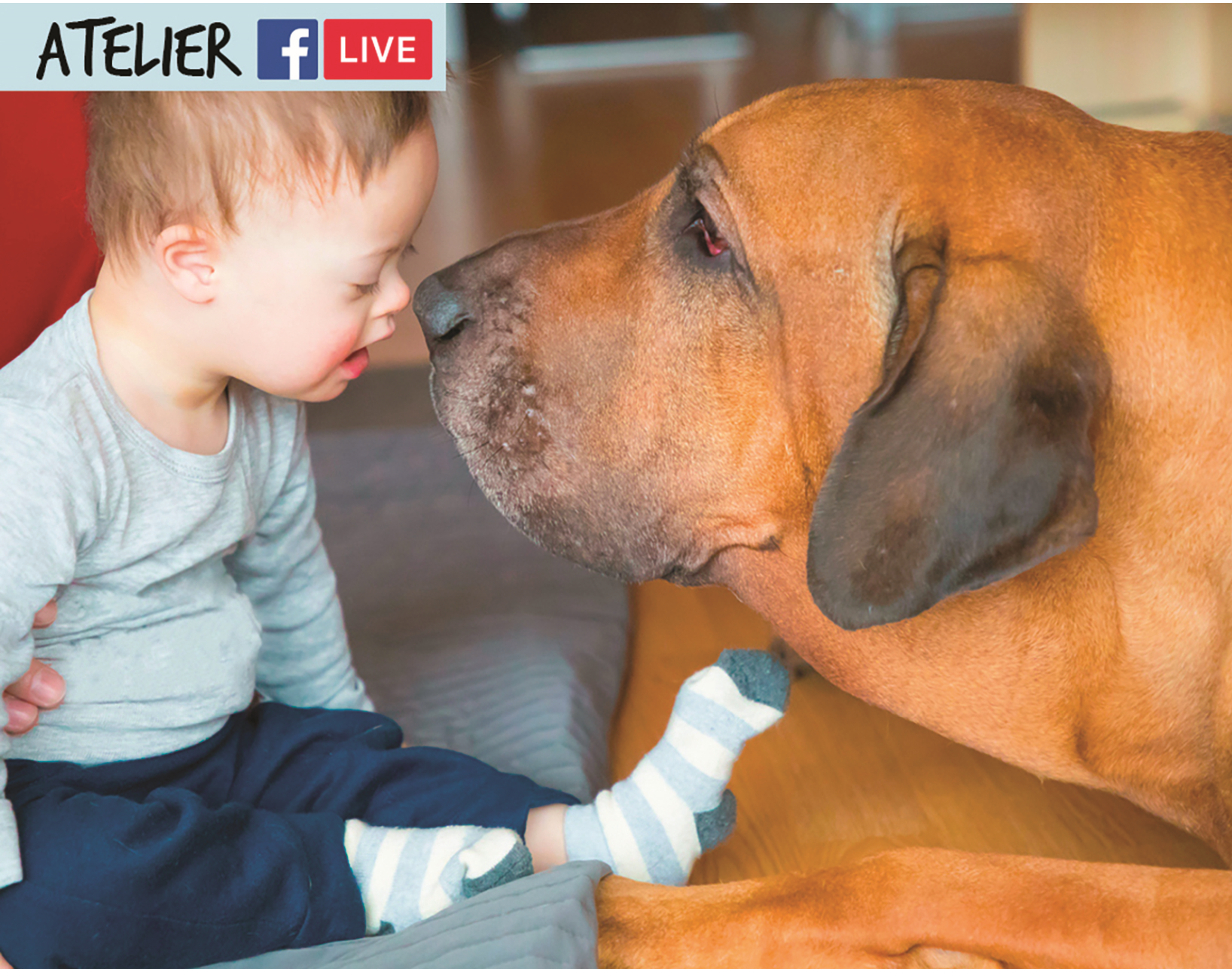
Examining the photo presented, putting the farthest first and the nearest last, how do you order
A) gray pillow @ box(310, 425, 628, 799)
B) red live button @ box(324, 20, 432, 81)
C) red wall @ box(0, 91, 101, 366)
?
red wall @ box(0, 91, 101, 366)
gray pillow @ box(310, 425, 628, 799)
red live button @ box(324, 20, 432, 81)

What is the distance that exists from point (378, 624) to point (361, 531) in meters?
0.32

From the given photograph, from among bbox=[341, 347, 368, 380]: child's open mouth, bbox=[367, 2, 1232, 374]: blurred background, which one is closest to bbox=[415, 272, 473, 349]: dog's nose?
bbox=[341, 347, 368, 380]: child's open mouth

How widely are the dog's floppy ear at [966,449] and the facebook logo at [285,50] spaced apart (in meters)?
0.79

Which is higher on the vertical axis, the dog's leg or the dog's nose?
the dog's nose

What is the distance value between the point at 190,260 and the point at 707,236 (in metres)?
0.54

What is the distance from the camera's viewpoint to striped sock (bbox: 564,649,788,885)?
4.87 ft

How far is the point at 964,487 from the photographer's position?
102 centimetres

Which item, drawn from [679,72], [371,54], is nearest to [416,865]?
[371,54]

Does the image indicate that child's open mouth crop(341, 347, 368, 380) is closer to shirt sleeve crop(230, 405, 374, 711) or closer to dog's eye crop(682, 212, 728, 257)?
shirt sleeve crop(230, 405, 374, 711)

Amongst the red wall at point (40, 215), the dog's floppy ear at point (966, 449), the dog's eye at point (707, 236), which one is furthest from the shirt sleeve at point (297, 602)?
the dog's floppy ear at point (966, 449)

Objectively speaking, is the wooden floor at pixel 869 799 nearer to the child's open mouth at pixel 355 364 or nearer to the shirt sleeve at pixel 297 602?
the shirt sleeve at pixel 297 602

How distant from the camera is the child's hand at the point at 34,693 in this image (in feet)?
4.31

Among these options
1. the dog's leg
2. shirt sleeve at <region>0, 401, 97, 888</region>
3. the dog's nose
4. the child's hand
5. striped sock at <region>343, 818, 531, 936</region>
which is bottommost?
striped sock at <region>343, 818, 531, 936</region>

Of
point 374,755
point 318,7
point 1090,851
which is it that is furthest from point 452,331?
point 1090,851
